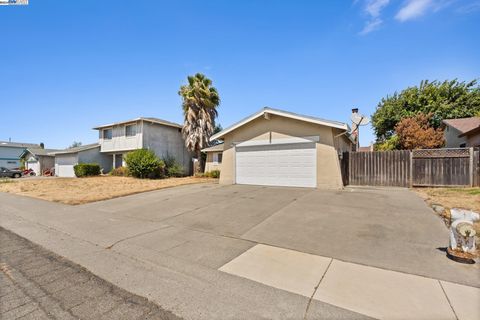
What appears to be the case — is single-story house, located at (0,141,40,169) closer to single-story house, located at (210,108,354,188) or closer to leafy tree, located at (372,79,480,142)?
single-story house, located at (210,108,354,188)

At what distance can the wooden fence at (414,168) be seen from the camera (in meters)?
10.0

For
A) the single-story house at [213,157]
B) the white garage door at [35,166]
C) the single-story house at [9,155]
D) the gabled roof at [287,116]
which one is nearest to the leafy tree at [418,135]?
the gabled roof at [287,116]

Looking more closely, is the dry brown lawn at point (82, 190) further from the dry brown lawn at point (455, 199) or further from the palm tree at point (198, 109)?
the dry brown lawn at point (455, 199)

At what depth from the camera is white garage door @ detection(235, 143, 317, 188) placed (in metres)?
11.2

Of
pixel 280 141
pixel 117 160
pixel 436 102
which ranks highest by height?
pixel 436 102

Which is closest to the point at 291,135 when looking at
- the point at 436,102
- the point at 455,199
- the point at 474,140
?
the point at 455,199

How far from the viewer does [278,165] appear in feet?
39.2

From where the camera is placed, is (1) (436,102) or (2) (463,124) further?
(1) (436,102)

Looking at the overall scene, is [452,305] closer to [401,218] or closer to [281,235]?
[281,235]

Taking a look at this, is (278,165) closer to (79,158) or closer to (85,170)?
(85,170)

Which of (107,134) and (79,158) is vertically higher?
(107,134)

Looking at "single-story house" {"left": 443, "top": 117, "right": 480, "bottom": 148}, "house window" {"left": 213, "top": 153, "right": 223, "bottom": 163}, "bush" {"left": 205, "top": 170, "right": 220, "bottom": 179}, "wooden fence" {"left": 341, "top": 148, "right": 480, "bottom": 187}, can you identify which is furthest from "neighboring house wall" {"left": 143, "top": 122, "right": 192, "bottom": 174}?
"single-story house" {"left": 443, "top": 117, "right": 480, "bottom": 148}

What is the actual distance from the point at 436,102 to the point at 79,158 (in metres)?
36.4

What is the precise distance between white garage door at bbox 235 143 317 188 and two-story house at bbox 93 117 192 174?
464 inches
